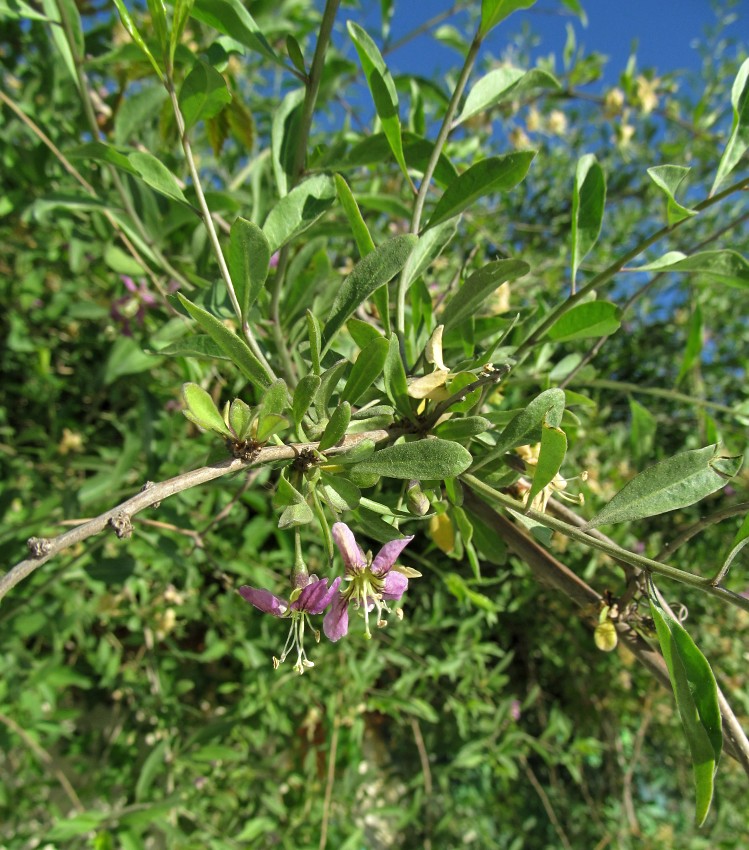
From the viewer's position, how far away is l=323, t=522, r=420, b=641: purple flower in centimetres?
50

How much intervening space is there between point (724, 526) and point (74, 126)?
167 cm

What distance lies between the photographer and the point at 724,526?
1.69m

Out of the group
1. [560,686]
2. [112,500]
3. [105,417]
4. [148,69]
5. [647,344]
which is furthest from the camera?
[647,344]

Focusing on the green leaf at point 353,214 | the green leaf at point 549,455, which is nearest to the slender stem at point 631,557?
the green leaf at point 549,455

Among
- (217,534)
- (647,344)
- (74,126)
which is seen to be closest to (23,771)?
(217,534)

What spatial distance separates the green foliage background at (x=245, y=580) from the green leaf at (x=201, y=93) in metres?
0.12

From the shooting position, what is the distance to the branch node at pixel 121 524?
33cm

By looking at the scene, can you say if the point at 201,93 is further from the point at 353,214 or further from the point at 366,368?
the point at 366,368

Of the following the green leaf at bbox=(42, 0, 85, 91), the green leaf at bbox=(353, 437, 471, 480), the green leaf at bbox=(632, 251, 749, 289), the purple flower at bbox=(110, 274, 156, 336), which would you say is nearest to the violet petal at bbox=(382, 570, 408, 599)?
the green leaf at bbox=(353, 437, 471, 480)

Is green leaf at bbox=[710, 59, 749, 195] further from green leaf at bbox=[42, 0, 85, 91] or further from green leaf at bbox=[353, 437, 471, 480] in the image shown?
green leaf at bbox=[42, 0, 85, 91]

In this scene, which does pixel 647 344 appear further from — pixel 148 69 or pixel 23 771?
pixel 23 771

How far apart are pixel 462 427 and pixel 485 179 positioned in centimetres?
22

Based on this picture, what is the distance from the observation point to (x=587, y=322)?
0.64 meters

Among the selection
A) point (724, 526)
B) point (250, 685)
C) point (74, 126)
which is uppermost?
point (74, 126)
